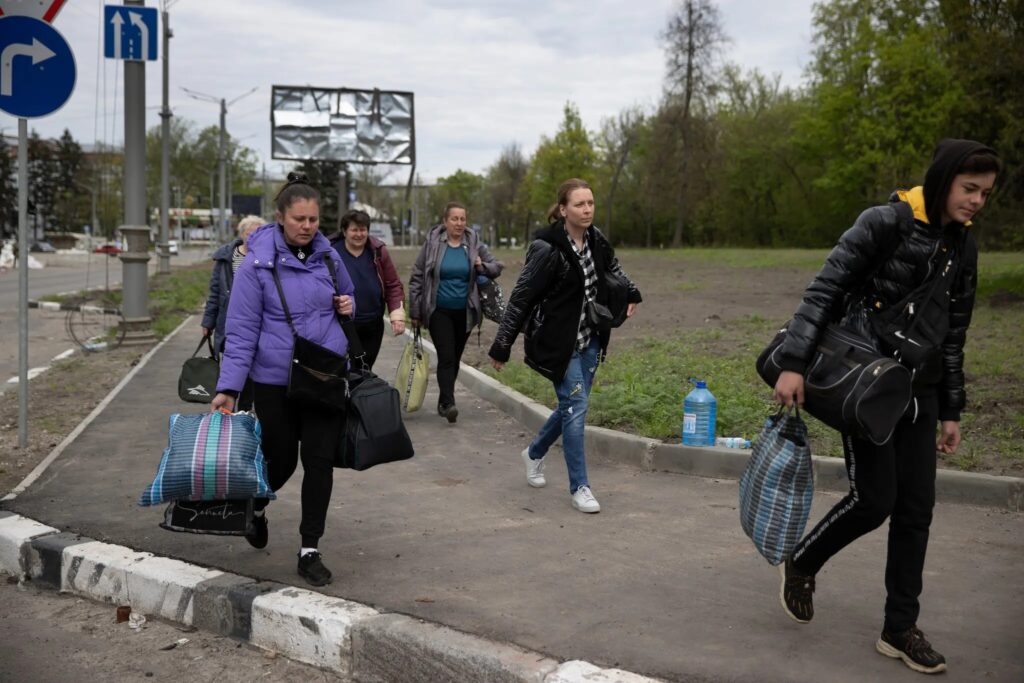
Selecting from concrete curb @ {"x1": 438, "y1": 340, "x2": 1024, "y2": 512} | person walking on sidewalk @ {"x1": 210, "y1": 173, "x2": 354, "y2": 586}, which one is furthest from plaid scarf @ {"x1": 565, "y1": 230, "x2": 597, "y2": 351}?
person walking on sidewalk @ {"x1": 210, "y1": 173, "x2": 354, "y2": 586}

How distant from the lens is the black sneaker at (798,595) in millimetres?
3961

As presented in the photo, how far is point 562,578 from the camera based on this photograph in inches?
181

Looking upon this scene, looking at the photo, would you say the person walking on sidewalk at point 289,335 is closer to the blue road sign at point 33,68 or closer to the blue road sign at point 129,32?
the blue road sign at point 33,68

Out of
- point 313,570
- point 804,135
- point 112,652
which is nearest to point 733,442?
point 313,570

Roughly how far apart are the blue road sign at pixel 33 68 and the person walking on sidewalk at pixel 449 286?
119 inches

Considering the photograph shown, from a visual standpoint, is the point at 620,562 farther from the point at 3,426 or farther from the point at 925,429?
the point at 3,426

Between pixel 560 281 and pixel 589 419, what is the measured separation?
224 cm

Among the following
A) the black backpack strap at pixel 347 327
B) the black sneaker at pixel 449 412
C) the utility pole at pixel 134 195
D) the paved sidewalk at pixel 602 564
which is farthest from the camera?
the utility pole at pixel 134 195

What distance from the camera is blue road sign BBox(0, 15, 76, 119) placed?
675cm

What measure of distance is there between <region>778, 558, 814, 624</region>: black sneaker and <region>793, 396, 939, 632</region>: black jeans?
32cm

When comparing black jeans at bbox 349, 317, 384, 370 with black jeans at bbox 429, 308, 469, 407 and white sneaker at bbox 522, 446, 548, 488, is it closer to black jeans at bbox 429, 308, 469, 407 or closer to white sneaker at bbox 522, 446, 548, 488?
black jeans at bbox 429, 308, 469, 407

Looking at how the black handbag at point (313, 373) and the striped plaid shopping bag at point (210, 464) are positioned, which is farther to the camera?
the black handbag at point (313, 373)

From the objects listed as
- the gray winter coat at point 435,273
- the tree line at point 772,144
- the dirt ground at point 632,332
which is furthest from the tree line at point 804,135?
the gray winter coat at point 435,273

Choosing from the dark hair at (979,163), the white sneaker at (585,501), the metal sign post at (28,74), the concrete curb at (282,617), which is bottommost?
the concrete curb at (282,617)
